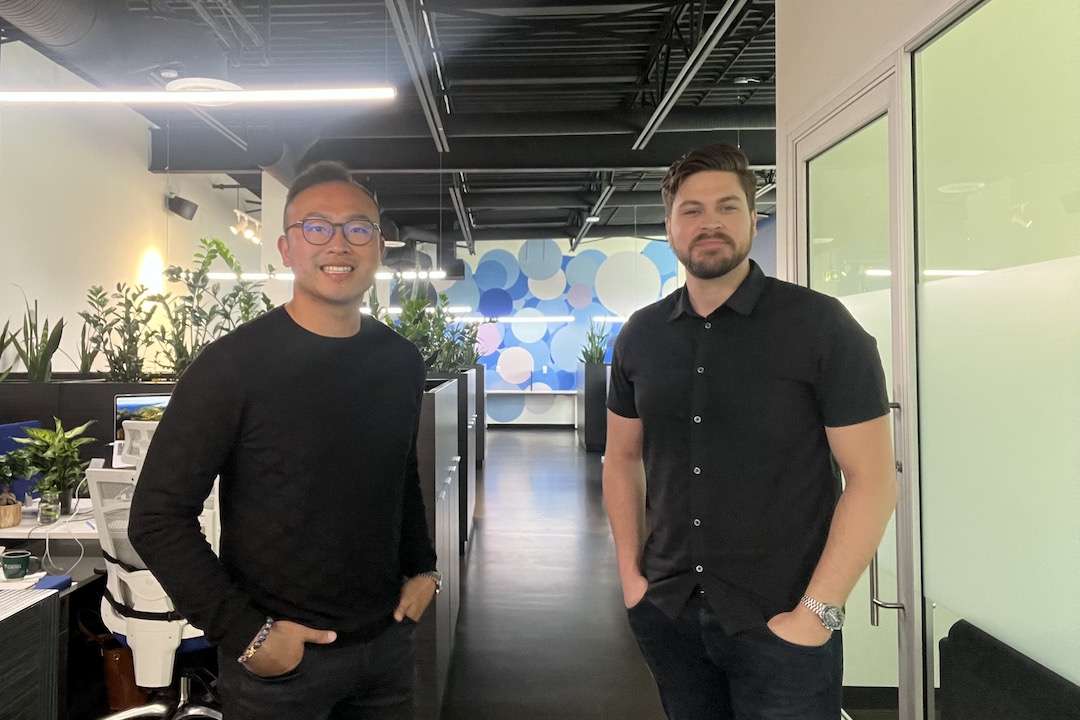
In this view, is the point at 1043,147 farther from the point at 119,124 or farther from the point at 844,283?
the point at 119,124

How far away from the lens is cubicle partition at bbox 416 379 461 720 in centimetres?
236

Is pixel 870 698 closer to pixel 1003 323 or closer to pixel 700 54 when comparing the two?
pixel 1003 323

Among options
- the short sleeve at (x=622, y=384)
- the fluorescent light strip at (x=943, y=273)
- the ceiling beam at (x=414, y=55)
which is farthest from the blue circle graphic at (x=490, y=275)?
the short sleeve at (x=622, y=384)

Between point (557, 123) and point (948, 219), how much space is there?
496cm

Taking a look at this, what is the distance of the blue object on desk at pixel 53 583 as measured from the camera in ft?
6.63

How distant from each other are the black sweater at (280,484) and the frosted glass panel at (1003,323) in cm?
151

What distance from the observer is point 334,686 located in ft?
3.69

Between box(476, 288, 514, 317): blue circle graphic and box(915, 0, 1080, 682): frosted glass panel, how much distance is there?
35.6 ft

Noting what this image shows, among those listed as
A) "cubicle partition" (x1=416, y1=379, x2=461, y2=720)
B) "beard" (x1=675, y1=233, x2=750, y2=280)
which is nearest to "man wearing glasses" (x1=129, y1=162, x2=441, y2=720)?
"beard" (x1=675, y1=233, x2=750, y2=280)

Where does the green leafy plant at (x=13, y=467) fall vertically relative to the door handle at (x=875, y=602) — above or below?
above

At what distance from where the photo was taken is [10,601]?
1.89 meters

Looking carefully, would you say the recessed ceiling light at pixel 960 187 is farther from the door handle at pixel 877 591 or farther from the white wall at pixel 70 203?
the white wall at pixel 70 203

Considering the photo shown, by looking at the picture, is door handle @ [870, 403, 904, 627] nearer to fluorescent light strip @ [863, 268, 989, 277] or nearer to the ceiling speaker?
fluorescent light strip @ [863, 268, 989, 277]

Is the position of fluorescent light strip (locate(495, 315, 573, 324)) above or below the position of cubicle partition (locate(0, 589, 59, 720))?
above
